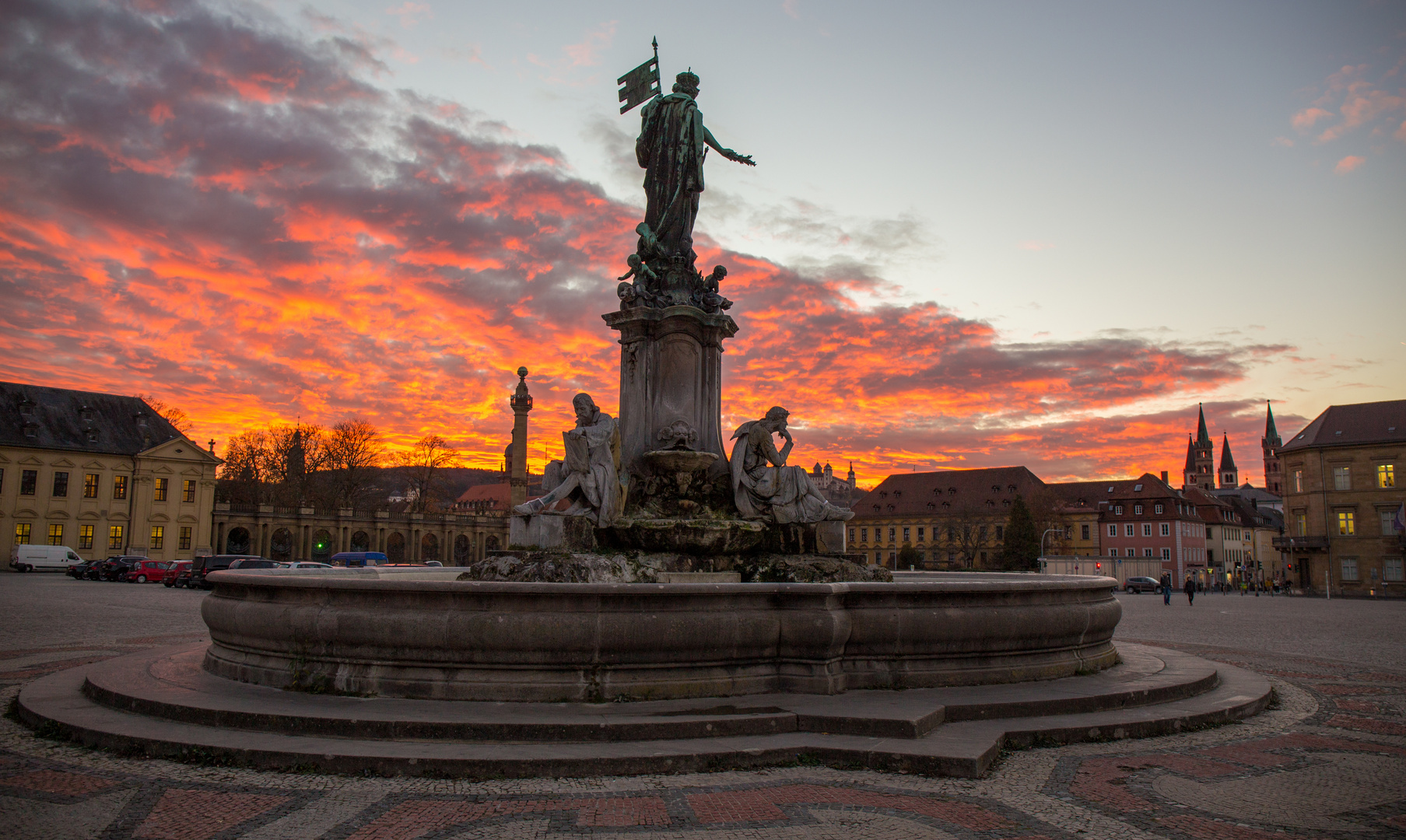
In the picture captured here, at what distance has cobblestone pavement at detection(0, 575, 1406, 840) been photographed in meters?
4.63

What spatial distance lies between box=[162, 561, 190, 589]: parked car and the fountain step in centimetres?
3475

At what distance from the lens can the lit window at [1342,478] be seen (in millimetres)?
59562

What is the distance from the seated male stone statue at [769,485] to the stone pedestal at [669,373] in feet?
2.00

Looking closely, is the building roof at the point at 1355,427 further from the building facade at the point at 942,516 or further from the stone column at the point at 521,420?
the stone column at the point at 521,420

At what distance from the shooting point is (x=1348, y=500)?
59.2 metres

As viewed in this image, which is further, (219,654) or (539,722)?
(219,654)

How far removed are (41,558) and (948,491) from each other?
265 ft

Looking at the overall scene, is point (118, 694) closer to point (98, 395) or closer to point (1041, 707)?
point (1041, 707)

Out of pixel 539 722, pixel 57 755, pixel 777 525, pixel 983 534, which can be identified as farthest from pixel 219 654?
pixel 983 534

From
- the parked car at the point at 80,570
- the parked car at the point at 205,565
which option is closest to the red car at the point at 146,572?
the parked car at the point at 80,570

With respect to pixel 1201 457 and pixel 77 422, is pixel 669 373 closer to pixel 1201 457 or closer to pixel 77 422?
pixel 77 422

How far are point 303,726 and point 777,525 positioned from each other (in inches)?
225

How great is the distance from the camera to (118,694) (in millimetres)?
6926

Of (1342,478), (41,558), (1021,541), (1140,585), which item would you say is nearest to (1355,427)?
(1342,478)
